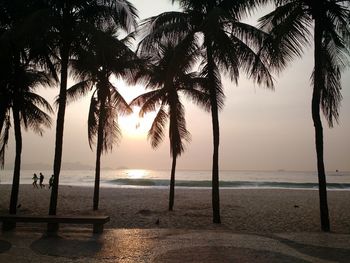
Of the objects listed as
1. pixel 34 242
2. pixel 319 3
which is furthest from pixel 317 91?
pixel 34 242

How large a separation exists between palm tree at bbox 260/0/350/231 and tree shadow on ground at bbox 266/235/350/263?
346 cm

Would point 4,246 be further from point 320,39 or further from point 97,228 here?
point 320,39

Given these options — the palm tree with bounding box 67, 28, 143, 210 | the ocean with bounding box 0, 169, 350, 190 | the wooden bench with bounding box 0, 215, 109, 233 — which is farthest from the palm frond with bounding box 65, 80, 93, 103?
the ocean with bounding box 0, 169, 350, 190

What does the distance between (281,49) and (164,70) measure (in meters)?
6.85

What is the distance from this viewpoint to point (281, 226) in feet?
45.8

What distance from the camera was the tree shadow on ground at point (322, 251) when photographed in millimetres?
7242

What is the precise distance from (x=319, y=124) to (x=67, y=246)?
310 inches

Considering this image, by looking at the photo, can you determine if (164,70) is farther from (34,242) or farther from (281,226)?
(34,242)

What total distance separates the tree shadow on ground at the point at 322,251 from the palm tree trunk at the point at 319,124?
3196 millimetres

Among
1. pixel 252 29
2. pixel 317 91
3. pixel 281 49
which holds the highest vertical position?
pixel 252 29

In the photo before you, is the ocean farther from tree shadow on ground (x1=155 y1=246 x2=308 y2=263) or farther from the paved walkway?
tree shadow on ground (x1=155 y1=246 x2=308 y2=263)

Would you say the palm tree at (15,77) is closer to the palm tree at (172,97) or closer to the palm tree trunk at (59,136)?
the palm tree trunk at (59,136)

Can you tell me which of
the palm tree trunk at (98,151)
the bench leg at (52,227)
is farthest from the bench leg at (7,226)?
the palm tree trunk at (98,151)

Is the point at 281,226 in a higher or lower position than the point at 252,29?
lower
